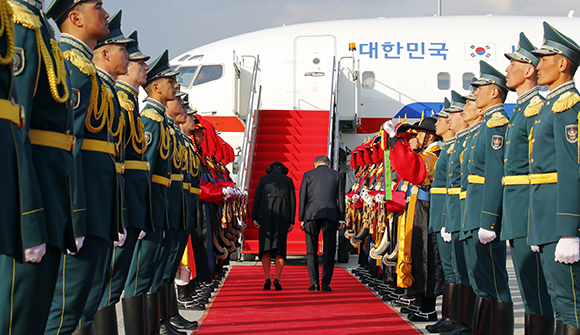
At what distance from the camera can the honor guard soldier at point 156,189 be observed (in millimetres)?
3477

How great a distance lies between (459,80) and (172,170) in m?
8.81

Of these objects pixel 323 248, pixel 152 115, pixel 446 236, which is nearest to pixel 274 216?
pixel 323 248

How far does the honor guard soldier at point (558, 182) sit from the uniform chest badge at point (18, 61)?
2.23 meters

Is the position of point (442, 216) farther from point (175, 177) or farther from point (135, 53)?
point (135, 53)

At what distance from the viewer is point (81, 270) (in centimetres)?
224

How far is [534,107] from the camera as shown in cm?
301

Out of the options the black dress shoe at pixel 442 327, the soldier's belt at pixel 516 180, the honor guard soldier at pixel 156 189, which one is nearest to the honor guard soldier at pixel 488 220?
the soldier's belt at pixel 516 180

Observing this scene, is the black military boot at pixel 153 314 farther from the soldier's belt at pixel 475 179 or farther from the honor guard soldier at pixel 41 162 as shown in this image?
the soldier's belt at pixel 475 179

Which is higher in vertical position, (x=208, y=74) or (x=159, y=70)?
(x=208, y=74)

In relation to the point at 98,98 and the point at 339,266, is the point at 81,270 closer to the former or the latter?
the point at 98,98

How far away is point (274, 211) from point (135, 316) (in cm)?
336

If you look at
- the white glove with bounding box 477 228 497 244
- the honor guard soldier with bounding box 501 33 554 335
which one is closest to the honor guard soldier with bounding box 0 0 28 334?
the honor guard soldier with bounding box 501 33 554 335

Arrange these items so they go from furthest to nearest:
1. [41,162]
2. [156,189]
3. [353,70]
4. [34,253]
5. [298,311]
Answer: [353,70], [298,311], [156,189], [41,162], [34,253]

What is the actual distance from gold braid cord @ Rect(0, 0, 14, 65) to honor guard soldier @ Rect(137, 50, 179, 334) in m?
1.81
